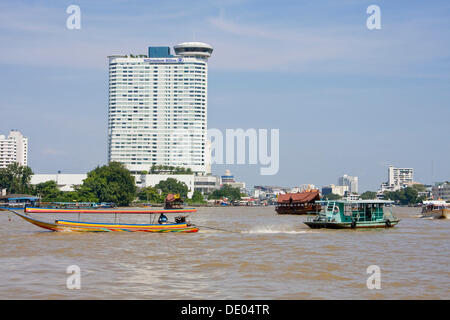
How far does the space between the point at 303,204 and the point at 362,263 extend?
61.2 metres

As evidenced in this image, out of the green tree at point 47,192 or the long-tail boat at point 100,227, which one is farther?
the green tree at point 47,192

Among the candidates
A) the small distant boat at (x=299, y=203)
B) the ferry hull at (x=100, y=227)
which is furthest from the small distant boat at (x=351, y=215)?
the small distant boat at (x=299, y=203)

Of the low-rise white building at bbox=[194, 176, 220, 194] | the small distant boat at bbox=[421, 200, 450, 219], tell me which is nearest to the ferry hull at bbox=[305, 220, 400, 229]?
the small distant boat at bbox=[421, 200, 450, 219]

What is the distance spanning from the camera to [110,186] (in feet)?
413

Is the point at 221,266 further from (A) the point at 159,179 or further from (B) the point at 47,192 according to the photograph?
(A) the point at 159,179

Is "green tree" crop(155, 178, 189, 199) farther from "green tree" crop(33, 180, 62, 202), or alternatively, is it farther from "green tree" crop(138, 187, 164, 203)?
"green tree" crop(33, 180, 62, 202)

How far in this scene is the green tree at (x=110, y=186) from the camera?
12422 centimetres

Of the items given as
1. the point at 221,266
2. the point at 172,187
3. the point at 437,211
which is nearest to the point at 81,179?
the point at 172,187

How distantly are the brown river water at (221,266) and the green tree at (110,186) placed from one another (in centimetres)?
8869

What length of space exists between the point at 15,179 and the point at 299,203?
67.8 m

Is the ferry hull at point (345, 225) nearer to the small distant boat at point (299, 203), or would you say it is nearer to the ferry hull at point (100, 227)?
the ferry hull at point (100, 227)
